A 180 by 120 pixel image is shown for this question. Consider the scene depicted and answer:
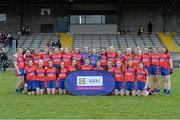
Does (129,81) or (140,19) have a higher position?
(140,19)

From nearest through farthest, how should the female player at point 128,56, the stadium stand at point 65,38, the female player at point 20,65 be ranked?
the female player at point 128,56 < the female player at point 20,65 < the stadium stand at point 65,38

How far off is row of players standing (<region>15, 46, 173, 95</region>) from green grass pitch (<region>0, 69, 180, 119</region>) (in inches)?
27.2

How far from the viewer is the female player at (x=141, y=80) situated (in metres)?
14.3

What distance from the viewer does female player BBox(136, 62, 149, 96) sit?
14.3 m

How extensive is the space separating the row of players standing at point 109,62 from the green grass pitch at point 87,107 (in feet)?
2.27

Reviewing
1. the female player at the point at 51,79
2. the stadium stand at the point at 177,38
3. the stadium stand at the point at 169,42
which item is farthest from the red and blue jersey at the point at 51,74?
the stadium stand at the point at 177,38

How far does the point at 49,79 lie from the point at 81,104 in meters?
2.80

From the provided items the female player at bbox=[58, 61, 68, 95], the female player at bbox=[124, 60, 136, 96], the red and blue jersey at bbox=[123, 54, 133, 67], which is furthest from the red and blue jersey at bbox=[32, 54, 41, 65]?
the female player at bbox=[124, 60, 136, 96]

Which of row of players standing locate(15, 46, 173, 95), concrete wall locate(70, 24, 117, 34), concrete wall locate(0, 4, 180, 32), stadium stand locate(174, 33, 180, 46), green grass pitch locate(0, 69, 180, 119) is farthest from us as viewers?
concrete wall locate(70, 24, 117, 34)

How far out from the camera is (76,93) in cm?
1448

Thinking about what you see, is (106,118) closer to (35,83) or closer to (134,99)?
(134,99)

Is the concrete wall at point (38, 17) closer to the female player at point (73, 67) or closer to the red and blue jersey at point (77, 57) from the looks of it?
the red and blue jersey at point (77, 57)

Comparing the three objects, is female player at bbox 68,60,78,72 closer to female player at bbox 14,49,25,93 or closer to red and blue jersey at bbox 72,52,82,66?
red and blue jersey at bbox 72,52,82,66

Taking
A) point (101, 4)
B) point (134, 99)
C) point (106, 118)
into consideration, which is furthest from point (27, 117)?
point (101, 4)
